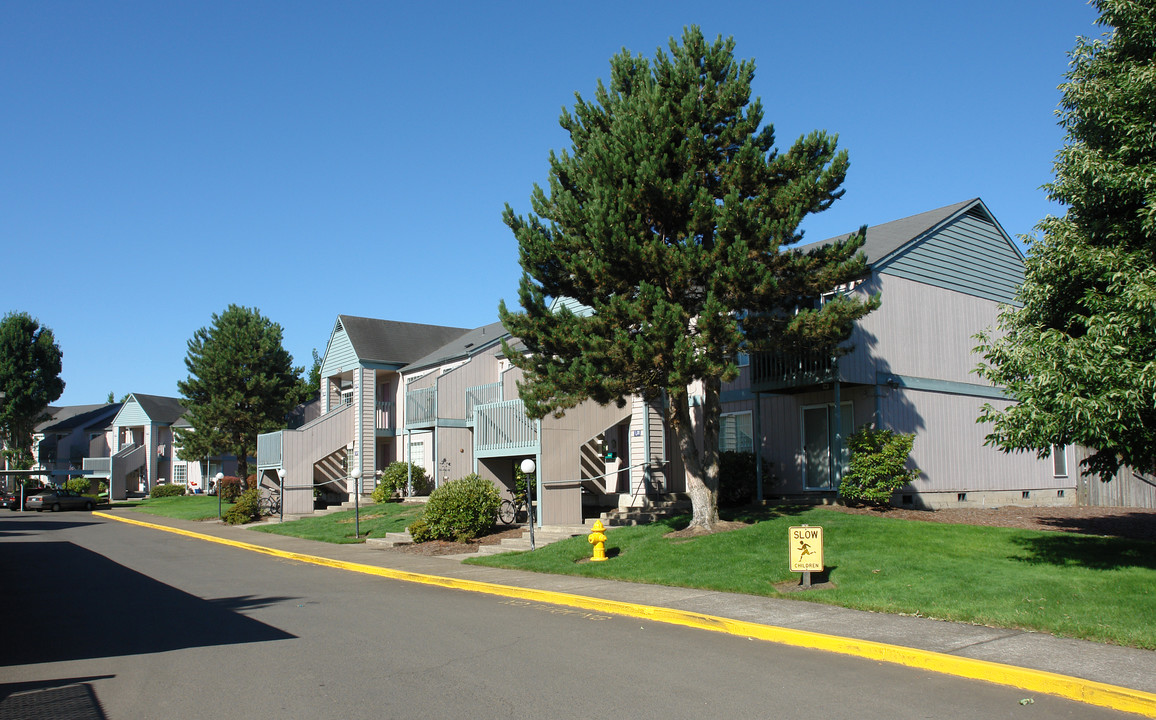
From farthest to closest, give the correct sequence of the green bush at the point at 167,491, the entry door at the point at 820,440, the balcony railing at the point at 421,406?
the green bush at the point at 167,491 < the balcony railing at the point at 421,406 < the entry door at the point at 820,440

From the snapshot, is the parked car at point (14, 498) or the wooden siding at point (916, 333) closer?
the wooden siding at point (916, 333)

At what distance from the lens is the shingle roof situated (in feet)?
69.8

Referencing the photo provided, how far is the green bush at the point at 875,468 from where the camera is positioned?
1833cm

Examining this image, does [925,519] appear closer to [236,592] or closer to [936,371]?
[936,371]

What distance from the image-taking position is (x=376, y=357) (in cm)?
3719

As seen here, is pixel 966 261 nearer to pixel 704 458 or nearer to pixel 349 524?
pixel 704 458

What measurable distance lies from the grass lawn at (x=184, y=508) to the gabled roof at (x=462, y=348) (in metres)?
10.1

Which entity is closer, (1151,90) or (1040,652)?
(1040,652)

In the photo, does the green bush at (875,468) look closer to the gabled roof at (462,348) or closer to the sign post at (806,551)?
the sign post at (806,551)

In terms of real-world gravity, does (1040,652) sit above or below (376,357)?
below

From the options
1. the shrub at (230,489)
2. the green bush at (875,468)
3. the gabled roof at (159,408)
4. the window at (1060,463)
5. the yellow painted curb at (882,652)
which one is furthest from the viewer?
the gabled roof at (159,408)

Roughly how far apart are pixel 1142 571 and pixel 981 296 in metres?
13.8

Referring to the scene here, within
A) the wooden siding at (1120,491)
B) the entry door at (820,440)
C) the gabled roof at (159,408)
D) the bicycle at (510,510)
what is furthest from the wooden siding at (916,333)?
→ the gabled roof at (159,408)

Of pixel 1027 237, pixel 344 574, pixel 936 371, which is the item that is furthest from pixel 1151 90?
pixel 344 574
